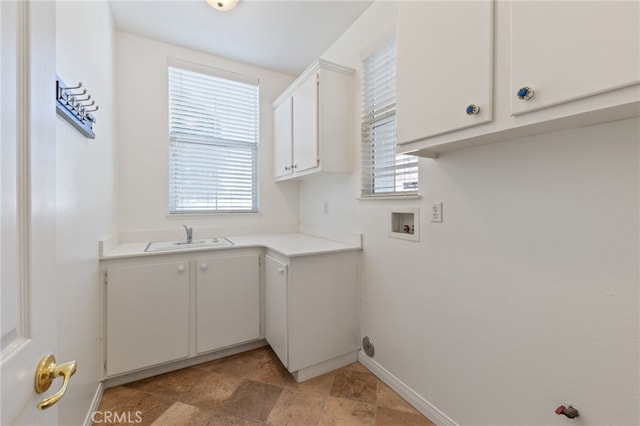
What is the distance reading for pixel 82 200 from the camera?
55.8 inches

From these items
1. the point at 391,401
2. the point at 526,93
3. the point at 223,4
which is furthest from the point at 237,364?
the point at 223,4

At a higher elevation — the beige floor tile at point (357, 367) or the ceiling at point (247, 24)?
the ceiling at point (247, 24)

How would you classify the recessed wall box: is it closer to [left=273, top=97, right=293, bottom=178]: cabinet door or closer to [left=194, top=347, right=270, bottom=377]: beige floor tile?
[left=273, top=97, right=293, bottom=178]: cabinet door

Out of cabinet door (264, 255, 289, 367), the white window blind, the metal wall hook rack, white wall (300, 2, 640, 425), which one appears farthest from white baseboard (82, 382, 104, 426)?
the white window blind

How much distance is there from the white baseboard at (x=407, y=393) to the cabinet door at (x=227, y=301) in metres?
0.94

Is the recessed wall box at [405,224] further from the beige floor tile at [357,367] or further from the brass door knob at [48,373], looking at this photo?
the brass door knob at [48,373]

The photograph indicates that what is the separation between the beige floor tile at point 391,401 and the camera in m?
1.70

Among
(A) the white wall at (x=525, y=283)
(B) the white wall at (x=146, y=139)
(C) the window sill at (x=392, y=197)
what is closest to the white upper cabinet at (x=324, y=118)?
(C) the window sill at (x=392, y=197)

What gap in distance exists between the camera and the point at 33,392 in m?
0.53

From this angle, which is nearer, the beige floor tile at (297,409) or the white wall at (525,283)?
the white wall at (525,283)

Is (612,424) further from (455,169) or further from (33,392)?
(33,392)

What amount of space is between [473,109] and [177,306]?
219 cm

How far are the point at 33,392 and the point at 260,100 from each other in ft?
9.63

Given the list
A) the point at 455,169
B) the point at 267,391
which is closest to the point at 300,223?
the point at 267,391
